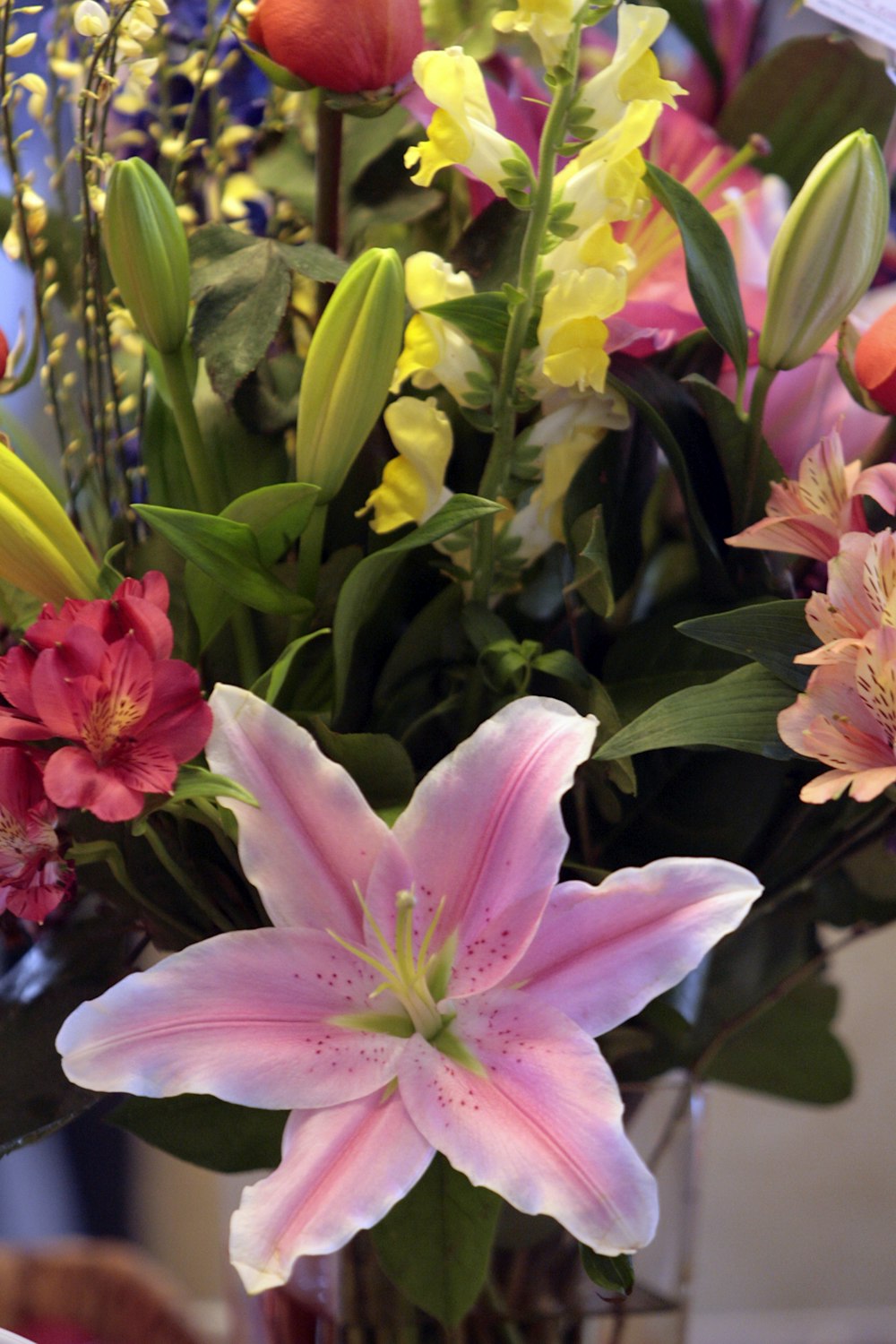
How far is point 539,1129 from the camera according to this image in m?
0.30

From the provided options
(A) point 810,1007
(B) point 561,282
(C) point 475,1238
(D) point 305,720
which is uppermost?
(B) point 561,282

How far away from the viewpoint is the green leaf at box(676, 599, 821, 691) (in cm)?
32

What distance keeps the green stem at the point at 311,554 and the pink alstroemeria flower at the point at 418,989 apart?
0.17 ft

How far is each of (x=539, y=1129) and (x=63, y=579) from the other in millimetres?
178

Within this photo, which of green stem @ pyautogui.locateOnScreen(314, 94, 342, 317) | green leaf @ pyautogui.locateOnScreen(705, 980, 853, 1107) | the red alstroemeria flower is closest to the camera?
the red alstroemeria flower

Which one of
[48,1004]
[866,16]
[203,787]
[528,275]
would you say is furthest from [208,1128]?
[866,16]

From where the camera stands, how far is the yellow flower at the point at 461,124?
322mm

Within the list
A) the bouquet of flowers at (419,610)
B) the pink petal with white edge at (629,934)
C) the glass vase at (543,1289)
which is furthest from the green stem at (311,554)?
the glass vase at (543,1289)

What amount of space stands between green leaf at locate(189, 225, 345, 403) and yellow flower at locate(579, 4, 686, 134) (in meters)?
0.08

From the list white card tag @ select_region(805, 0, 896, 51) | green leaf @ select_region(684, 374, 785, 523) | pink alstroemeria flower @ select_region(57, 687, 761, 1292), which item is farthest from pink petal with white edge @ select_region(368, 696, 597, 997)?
white card tag @ select_region(805, 0, 896, 51)

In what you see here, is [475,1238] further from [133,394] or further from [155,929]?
[133,394]

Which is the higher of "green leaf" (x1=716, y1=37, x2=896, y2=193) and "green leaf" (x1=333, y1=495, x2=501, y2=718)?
"green leaf" (x1=716, y1=37, x2=896, y2=193)

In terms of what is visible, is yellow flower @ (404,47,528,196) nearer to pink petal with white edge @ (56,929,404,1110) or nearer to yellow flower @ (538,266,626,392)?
yellow flower @ (538,266,626,392)

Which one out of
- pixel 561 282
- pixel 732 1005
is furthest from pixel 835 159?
pixel 732 1005
